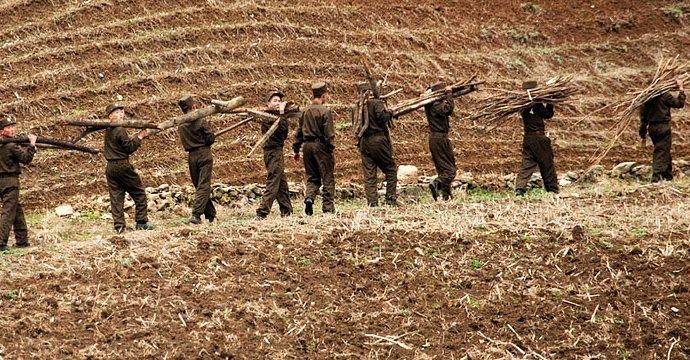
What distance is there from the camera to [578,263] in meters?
12.6

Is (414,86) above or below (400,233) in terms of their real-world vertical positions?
above

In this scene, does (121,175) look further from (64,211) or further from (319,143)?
(319,143)

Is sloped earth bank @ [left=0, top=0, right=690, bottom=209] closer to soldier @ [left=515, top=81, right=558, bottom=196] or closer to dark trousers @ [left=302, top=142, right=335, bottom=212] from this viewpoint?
soldier @ [left=515, top=81, right=558, bottom=196]

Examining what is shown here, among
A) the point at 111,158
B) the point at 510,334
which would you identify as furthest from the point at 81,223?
the point at 510,334

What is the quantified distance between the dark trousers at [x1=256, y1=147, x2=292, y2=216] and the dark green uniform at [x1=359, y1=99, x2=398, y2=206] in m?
1.37

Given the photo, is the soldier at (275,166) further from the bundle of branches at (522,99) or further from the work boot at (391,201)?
the bundle of branches at (522,99)

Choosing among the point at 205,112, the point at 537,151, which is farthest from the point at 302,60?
the point at 205,112

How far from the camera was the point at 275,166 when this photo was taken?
17.2 m

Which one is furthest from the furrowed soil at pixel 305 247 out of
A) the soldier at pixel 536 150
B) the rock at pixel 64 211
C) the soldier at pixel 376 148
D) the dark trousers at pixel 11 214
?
the soldier at pixel 376 148

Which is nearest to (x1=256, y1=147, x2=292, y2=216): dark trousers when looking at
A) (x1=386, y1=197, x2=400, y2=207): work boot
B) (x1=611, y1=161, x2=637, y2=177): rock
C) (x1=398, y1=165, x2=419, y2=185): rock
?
(x1=386, y1=197, x2=400, y2=207): work boot

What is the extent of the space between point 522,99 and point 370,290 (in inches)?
278

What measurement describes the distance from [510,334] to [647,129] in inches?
344

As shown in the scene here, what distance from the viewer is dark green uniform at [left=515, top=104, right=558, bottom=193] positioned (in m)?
18.3

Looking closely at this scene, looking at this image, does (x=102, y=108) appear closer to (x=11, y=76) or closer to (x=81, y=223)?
(x=11, y=76)
